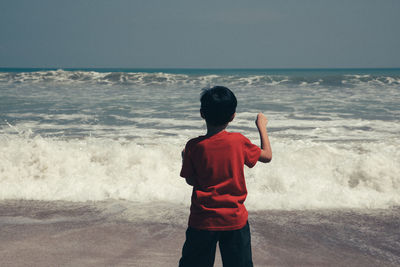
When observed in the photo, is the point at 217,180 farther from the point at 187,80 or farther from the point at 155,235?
the point at 187,80

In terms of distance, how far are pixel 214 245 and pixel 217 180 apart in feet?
1.05

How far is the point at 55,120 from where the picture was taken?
10.4m

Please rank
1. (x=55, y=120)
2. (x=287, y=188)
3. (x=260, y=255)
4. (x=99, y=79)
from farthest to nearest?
(x=99, y=79), (x=55, y=120), (x=287, y=188), (x=260, y=255)

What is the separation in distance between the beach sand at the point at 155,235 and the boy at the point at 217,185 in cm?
110

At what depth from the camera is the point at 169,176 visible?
5578mm

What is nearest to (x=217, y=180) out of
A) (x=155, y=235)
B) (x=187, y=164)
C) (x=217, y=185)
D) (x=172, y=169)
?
(x=217, y=185)

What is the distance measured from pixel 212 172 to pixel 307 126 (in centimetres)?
808

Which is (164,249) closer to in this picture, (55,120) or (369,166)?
(369,166)

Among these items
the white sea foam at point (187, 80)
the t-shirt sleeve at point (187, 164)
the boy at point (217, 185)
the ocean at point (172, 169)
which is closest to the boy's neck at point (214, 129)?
the boy at point (217, 185)

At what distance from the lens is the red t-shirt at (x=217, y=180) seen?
1819 millimetres

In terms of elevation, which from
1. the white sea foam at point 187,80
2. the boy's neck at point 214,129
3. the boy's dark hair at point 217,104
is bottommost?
the white sea foam at point 187,80

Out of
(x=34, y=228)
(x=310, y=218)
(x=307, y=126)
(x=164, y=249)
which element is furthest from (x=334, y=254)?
(x=307, y=126)

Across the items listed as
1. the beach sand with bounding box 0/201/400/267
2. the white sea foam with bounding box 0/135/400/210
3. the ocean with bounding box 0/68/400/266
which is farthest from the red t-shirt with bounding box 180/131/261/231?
the white sea foam with bounding box 0/135/400/210

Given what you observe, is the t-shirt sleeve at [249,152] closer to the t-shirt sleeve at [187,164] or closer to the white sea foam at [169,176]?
the t-shirt sleeve at [187,164]
